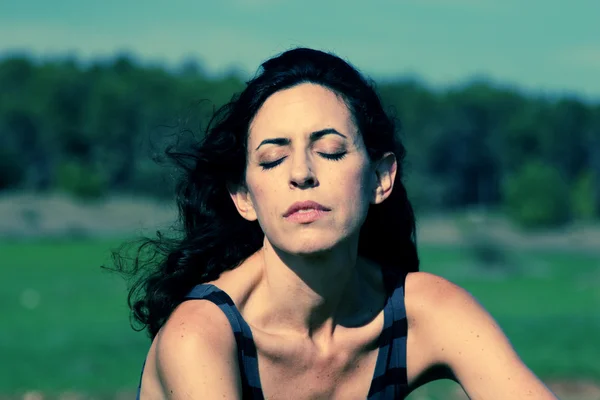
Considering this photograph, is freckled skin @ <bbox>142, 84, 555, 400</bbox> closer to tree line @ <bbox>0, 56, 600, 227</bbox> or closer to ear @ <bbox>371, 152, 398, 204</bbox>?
ear @ <bbox>371, 152, 398, 204</bbox>

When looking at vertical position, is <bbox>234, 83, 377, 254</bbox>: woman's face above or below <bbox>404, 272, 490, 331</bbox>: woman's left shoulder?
above

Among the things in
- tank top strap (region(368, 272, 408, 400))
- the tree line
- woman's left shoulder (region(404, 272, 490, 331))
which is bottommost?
the tree line

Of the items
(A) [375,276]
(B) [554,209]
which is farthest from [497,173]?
(A) [375,276]

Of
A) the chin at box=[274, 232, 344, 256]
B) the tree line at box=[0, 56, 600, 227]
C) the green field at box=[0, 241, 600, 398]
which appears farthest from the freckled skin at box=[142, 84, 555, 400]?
the tree line at box=[0, 56, 600, 227]

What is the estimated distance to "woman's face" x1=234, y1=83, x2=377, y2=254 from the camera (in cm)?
370

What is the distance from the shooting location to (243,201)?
4.14 meters

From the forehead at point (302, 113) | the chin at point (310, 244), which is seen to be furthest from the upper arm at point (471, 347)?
the forehead at point (302, 113)

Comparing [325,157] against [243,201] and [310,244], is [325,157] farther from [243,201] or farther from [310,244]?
[243,201]

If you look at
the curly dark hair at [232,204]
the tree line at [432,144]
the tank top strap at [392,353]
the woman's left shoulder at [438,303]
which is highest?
the curly dark hair at [232,204]

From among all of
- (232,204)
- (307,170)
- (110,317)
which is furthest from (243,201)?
(110,317)

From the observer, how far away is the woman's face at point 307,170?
3701 millimetres

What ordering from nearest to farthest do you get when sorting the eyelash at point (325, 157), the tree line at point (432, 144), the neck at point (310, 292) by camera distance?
the eyelash at point (325, 157) < the neck at point (310, 292) < the tree line at point (432, 144)

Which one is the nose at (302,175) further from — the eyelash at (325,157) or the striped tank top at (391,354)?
the striped tank top at (391,354)

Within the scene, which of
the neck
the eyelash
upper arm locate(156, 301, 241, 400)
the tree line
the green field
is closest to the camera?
upper arm locate(156, 301, 241, 400)
